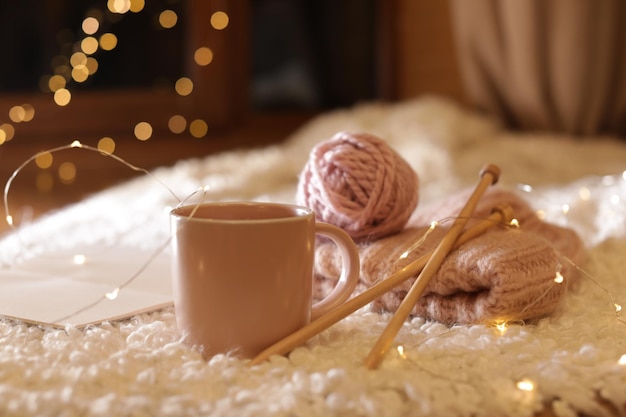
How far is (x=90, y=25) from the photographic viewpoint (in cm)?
182

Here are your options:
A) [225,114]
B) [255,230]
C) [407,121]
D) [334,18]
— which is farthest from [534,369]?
[334,18]

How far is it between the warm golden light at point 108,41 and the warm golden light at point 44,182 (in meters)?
0.40

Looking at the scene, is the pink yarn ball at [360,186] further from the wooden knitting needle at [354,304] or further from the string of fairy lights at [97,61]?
the string of fairy lights at [97,61]

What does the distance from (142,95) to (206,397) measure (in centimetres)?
152

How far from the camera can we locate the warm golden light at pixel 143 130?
1836 mm

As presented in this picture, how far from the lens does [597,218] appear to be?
924 millimetres

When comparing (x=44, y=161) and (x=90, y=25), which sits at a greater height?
(x=90, y=25)

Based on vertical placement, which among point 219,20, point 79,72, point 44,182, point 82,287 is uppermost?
point 219,20

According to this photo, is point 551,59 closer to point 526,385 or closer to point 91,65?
point 91,65

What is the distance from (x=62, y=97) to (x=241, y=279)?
1.44 meters

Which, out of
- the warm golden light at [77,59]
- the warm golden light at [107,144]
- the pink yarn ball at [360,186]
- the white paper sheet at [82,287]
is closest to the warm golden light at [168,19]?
the warm golden light at [77,59]

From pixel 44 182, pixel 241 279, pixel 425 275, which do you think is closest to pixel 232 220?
pixel 241 279

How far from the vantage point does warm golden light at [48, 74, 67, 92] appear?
180cm

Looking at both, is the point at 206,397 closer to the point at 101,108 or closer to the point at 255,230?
the point at 255,230
